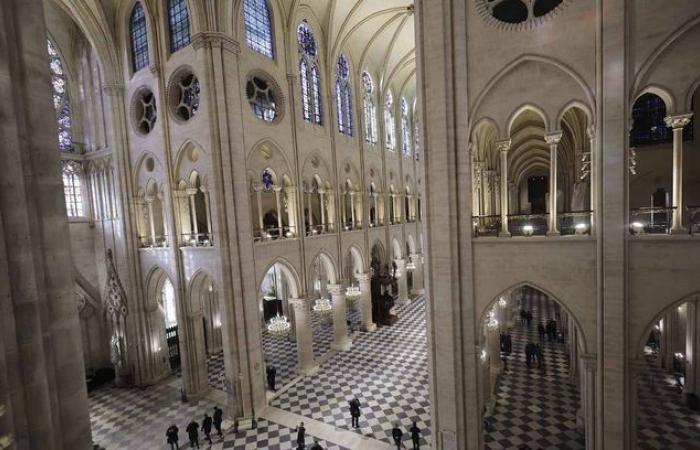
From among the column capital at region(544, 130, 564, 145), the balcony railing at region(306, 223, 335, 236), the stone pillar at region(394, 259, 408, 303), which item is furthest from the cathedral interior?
the balcony railing at region(306, 223, 335, 236)

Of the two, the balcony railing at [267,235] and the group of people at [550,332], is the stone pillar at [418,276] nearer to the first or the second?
the group of people at [550,332]

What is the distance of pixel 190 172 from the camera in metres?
12.8

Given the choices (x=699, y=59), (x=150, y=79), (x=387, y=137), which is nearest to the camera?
(x=699, y=59)

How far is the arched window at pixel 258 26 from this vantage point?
12.5 meters

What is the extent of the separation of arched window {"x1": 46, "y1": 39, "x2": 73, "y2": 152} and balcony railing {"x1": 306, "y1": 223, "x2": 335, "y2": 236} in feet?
41.5

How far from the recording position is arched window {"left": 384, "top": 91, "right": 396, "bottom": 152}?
23739 mm

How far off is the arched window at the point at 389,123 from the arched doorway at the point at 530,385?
47.0ft

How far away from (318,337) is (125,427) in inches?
402

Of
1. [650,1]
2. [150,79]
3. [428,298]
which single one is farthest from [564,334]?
[150,79]

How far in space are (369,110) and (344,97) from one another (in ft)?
10.6

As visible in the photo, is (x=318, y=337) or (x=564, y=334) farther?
(x=318, y=337)

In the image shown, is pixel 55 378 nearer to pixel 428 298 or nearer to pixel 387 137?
pixel 428 298

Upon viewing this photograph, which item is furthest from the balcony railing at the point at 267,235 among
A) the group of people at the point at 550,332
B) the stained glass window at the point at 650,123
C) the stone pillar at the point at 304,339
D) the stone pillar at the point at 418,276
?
the stained glass window at the point at 650,123

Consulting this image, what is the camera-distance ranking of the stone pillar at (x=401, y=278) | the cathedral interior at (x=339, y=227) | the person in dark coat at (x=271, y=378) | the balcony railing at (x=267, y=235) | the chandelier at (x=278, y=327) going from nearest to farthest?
the cathedral interior at (x=339, y=227) < the chandelier at (x=278, y=327) < the balcony railing at (x=267, y=235) < the person in dark coat at (x=271, y=378) < the stone pillar at (x=401, y=278)
